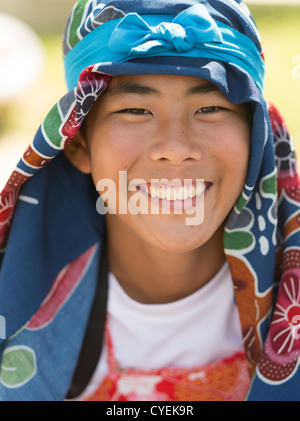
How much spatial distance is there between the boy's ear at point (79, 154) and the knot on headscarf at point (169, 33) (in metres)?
0.43

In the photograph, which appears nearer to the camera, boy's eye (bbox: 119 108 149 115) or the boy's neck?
boy's eye (bbox: 119 108 149 115)

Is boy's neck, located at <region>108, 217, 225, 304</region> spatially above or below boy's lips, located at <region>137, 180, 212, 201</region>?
below

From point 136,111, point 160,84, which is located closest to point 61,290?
point 136,111

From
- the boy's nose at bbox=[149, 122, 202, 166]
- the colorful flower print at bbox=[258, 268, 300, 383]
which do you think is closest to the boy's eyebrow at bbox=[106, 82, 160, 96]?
the boy's nose at bbox=[149, 122, 202, 166]

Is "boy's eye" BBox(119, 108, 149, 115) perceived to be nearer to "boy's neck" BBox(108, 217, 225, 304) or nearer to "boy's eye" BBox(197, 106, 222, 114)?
"boy's eye" BBox(197, 106, 222, 114)

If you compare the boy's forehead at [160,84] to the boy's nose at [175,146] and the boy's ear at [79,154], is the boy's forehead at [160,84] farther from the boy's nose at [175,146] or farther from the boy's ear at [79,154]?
the boy's ear at [79,154]

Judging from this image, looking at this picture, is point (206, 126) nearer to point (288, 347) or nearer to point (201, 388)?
point (288, 347)

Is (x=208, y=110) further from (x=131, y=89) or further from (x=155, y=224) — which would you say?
(x=155, y=224)

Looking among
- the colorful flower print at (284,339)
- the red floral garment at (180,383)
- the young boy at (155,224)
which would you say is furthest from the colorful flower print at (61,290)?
the colorful flower print at (284,339)

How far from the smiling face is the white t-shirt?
0.91 ft

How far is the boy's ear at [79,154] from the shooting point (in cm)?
203

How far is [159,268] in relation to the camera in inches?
83.0

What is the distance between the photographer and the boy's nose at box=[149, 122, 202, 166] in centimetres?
169

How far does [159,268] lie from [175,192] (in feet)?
1.26
